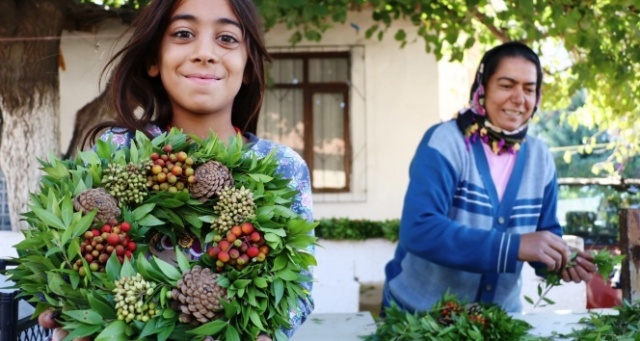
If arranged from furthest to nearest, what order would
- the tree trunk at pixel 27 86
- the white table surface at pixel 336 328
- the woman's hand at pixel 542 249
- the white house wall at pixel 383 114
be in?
1. the white house wall at pixel 383 114
2. the tree trunk at pixel 27 86
3. the white table surface at pixel 336 328
4. the woman's hand at pixel 542 249

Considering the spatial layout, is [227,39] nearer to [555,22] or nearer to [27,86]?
[555,22]

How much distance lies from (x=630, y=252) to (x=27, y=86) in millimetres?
3963

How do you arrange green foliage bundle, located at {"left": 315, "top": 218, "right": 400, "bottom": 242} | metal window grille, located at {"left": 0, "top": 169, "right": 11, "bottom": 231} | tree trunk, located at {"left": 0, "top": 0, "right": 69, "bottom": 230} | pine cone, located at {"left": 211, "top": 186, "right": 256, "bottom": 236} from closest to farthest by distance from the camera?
1. pine cone, located at {"left": 211, "top": 186, "right": 256, "bottom": 236}
2. tree trunk, located at {"left": 0, "top": 0, "right": 69, "bottom": 230}
3. green foliage bundle, located at {"left": 315, "top": 218, "right": 400, "bottom": 242}
4. metal window grille, located at {"left": 0, "top": 169, "right": 11, "bottom": 231}

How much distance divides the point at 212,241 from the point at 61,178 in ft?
1.09

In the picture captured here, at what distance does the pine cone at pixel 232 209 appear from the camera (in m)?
1.70

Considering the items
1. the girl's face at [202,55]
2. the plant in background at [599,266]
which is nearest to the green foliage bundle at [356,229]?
the plant in background at [599,266]

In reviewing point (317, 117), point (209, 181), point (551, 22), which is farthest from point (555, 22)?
point (317, 117)

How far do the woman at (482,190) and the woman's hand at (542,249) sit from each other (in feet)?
0.23

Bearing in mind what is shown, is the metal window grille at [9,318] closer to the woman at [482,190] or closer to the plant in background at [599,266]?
the woman at [482,190]

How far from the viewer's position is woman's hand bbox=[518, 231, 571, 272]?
3043 mm

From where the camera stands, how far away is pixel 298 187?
202 cm

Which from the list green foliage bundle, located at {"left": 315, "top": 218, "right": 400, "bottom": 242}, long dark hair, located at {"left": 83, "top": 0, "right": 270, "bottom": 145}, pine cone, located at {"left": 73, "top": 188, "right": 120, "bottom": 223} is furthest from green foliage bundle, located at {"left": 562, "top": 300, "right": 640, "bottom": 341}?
green foliage bundle, located at {"left": 315, "top": 218, "right": 400, "bottom": 242}

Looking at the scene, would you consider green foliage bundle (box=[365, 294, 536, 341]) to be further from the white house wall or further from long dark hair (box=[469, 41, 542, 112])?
the white house wall

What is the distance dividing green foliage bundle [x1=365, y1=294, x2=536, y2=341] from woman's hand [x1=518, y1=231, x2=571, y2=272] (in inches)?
8.3
